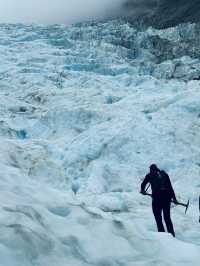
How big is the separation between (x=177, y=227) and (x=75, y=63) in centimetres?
2382

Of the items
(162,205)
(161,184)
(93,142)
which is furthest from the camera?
(93,142)

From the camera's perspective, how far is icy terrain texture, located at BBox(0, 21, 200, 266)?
16.1ft

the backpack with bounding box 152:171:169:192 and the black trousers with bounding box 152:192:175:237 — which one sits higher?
the backpack with bounding box 152:171:169:192

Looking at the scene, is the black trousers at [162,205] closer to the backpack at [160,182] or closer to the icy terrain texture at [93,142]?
the backpack at [160,182]

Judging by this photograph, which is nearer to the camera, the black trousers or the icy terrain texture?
the icy terrain texture

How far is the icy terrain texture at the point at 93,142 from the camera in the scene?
16.1 ft

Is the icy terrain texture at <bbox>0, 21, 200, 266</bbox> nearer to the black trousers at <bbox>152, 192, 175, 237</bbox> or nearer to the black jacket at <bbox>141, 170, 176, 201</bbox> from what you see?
the black trousers at <bbox>152, 192, 175, 237</bbox>

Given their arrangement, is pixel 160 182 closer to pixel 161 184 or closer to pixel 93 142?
pixel 161 184

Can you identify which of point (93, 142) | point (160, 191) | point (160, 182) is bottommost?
point (93, 142)

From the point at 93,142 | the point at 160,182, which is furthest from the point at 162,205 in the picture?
the point at 93,142

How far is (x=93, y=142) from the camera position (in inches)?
632

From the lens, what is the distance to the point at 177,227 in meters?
8.89

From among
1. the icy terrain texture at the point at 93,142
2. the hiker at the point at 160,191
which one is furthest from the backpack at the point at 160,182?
the icy terrain texture at the point at 93,142

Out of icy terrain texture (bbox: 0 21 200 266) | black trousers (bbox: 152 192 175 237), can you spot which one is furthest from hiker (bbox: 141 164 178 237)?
icy terrain texture (bbox: 0 21 200 266)
